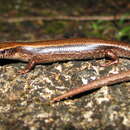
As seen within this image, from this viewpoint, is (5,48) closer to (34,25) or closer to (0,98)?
(0,98)

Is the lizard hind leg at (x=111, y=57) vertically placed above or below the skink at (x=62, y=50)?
below

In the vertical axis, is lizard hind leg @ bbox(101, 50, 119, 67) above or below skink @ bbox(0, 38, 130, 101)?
below

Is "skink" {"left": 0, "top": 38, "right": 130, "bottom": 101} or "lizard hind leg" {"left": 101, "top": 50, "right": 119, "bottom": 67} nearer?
"lizard hind leg" {"left": 101, "top": 50, "right": 119, "bottom": 67}

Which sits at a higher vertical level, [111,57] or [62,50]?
[62,50]

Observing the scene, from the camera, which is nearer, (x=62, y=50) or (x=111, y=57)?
(x=111, y=57)

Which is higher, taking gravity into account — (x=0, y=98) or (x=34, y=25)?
(x=34, y=25)

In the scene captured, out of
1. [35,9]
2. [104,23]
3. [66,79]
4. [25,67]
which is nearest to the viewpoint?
[66,79]

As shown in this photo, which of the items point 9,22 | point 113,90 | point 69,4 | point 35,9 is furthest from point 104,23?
point 113,90

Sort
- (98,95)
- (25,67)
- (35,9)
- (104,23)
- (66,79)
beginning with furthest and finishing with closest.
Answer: (35,9), (104,23), (25,67), (66,79), (98,95)

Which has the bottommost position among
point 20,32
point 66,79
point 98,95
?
point 98,95

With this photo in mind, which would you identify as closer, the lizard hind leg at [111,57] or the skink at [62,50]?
the lizard hind leg at [111,57]

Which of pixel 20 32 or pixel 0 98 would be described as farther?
pixel 20 32
